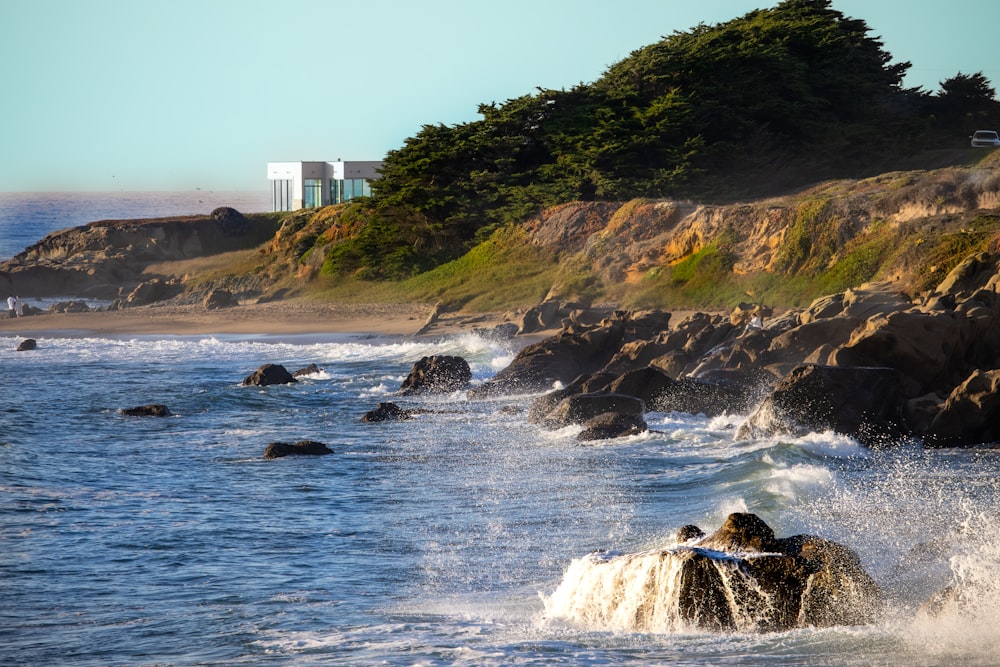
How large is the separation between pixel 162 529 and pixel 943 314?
54.3 ft

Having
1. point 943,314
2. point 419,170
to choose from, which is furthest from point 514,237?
point 943,314

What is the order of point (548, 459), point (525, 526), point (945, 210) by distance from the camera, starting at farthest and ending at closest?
point (945, 210)
point (548, 459)
point (525, 526)

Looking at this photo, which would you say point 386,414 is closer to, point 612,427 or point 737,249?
point 612,427

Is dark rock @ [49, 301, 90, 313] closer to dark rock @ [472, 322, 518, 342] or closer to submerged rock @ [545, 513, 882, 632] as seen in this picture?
dark rock @ [472, 322, 518, 342]

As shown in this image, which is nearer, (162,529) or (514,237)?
(162,529)

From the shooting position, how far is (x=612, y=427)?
80.3ft

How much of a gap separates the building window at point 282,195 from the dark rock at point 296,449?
69.2 metres

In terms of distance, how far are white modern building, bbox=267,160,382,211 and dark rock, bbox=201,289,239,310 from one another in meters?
23.4

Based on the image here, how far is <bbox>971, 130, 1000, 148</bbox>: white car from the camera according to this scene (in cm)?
5359

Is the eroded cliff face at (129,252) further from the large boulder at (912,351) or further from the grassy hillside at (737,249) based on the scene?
the large boulder at (912,351)

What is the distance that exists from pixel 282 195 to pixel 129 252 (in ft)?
51.4

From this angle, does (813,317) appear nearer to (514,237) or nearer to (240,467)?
(240,467)

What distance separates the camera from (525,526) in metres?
17.5

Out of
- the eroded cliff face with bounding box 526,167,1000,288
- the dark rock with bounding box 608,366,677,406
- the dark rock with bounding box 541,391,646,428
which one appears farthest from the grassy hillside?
the dark rock with bounding box 541,391,646,428
